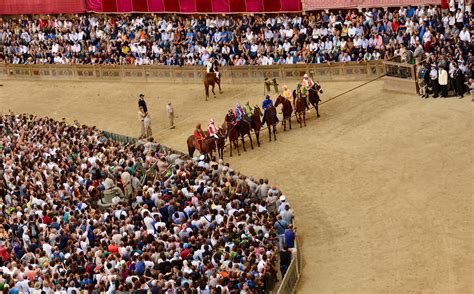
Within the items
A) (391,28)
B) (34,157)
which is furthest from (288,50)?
(34,157)

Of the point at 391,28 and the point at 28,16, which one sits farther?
the point at 28,16

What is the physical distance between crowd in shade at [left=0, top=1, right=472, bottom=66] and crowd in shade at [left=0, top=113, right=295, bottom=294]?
12734mm

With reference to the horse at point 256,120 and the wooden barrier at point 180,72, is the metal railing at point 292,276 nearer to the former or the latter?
the horse at point 256,120

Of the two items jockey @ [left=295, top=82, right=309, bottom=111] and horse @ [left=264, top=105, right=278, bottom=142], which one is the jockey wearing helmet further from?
horse @ [left=264, top=105, right=278, bottom=142]

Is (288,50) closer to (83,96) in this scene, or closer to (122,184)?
(83,96)

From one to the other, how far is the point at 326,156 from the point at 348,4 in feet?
47.9

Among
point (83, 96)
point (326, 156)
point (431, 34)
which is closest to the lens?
point (326, 156)

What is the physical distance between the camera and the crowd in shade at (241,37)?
4462cm

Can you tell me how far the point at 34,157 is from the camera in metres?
39.0

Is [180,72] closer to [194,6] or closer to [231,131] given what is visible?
[194,6]

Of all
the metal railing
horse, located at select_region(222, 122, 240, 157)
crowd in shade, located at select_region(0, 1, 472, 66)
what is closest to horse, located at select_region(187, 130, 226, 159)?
horse, located at select_region(222, 122, 240, 157)

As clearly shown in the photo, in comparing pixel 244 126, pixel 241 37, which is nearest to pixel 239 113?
pixel 244 126

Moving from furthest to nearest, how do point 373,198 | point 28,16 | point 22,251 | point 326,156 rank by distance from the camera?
1. point 28,16
2. point 326,156
3. point 373,198
4. point 22,251

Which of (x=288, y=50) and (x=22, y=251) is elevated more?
(x=288, y=50)
